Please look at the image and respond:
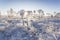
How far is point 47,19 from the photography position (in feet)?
14.3

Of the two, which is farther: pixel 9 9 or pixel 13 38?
pixel 9 9

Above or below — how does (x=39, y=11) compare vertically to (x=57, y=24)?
above

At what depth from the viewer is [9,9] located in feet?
14.5

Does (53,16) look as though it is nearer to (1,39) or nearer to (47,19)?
(47,19)

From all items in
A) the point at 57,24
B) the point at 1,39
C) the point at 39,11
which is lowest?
the point at 1,39

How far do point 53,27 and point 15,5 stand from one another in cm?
129

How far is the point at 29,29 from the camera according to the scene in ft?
13.9

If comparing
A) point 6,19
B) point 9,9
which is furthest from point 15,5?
point 6,19

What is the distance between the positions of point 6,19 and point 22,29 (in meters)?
0.54

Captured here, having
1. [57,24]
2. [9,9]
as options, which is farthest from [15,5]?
[57,24]

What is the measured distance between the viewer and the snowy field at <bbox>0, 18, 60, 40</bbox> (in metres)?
4.14

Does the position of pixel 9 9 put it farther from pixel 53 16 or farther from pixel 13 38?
pixel 53 16

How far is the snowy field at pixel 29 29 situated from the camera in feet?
13.6

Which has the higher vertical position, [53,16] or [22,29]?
[53,16]
